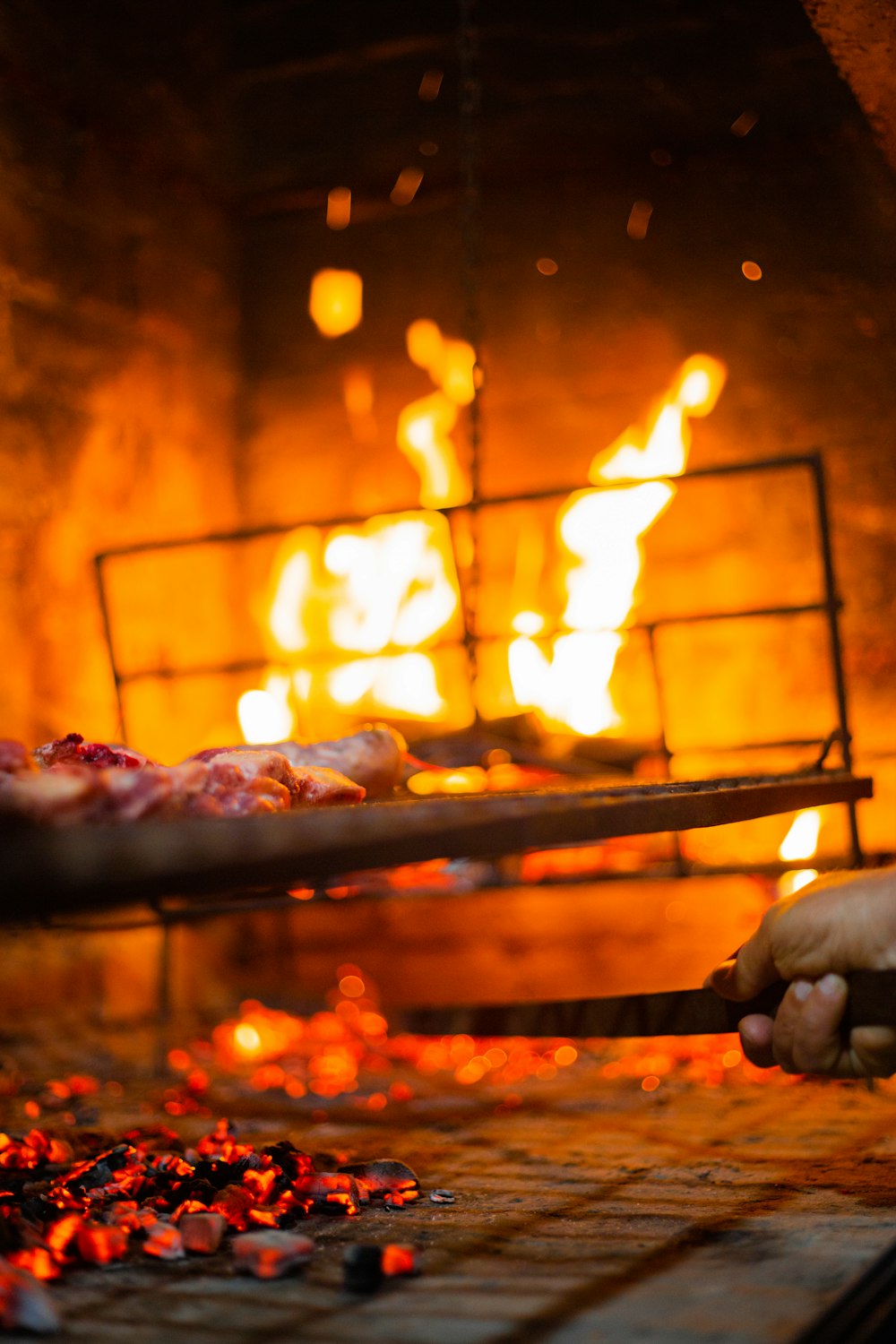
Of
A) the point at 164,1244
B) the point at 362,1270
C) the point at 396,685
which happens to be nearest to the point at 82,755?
the point at 164,1244

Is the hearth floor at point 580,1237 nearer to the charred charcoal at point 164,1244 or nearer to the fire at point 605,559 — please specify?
the charred charcoal at point 164,1244

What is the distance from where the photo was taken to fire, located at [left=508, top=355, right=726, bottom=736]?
4.89 m

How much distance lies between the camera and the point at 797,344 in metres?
4.84

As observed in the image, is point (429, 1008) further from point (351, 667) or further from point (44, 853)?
point (351, 667)

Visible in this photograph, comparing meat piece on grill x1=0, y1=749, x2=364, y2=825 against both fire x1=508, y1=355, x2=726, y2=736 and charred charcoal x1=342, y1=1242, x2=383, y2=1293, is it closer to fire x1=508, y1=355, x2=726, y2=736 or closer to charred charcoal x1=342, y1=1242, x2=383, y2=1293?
charred charcoal x1=342, y1=1242, x2=383, y2=1293

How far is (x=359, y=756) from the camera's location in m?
2.63

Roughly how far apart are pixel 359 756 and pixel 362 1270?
40.7 inches

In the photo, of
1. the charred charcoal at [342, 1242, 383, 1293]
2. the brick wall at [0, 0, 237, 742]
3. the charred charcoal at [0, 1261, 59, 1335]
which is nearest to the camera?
the charred charcoal at [0, 1261, 59, 1335]

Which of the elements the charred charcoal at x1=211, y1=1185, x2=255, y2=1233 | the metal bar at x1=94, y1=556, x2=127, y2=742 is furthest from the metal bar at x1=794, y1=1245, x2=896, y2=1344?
the metal bar at x1=94, y1=556, x2=127, y2=742

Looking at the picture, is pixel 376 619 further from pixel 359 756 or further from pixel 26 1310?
pixel 26 1310

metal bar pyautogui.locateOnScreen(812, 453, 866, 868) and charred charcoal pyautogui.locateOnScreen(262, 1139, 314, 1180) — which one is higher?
metal bar pyautogui.locateOnScreen(812, 453, 866, 868)

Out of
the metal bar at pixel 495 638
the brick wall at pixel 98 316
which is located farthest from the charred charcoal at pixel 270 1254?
the brick wall at pixel 98 316

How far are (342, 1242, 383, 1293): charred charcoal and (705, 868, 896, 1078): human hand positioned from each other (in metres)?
0.62

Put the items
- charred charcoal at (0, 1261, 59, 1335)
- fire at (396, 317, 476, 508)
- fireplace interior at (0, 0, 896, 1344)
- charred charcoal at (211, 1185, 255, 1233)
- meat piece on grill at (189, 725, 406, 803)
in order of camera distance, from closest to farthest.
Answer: charred charcoal at (0, 1261, 59, 1335) → charred charcoal at (211, 1185, 255, 1233) → meat piece on grill at (189, 725, 406, 803) → fireplace interior at (0, 0, 896, 1344) → fire at (396, 317, 476, 508)
